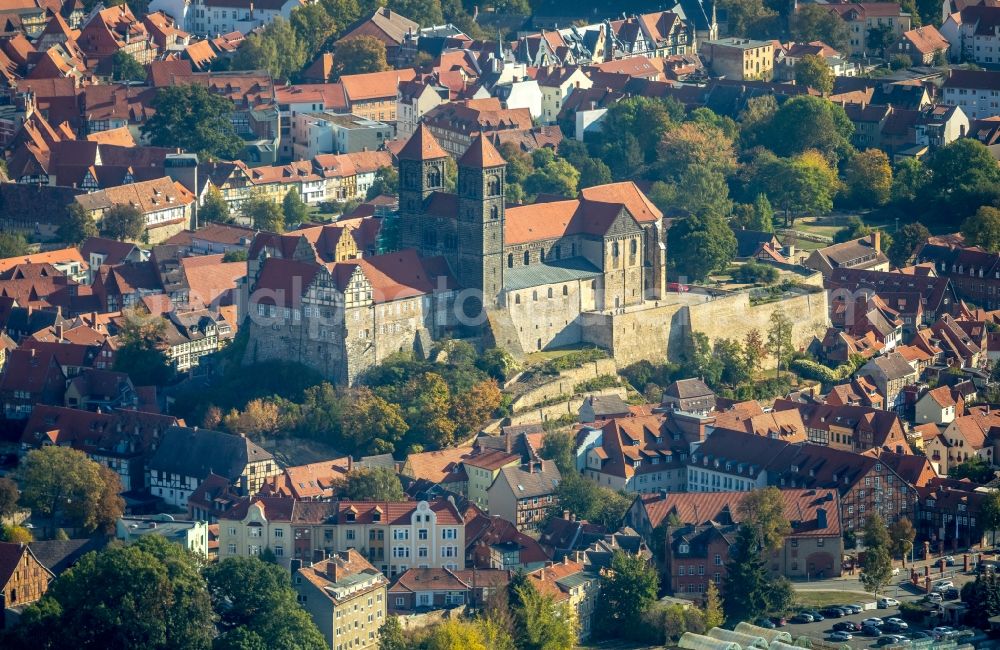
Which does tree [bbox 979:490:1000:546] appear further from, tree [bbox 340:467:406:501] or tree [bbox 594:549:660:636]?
tree [bbox 340:467:406:501]

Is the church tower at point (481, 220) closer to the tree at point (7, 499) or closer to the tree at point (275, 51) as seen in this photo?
the tree at point (7, 499)

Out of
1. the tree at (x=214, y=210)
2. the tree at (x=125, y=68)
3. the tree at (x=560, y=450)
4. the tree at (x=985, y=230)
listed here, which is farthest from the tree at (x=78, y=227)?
the tree at (x=985, y=230)

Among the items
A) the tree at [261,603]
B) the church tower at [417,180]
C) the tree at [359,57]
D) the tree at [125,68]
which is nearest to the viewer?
the tree at [261,603]

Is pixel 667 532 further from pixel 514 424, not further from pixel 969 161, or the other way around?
pixel 969 161

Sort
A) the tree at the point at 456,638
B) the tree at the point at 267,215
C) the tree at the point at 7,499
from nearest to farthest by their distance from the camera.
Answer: the tree at the point at 456,638, the tree at the point at 7,499, the tree at the point at 267,215

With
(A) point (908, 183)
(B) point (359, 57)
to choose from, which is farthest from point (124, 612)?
(B) point (359, 57)

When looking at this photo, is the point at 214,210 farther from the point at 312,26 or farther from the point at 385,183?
the point at 312,26

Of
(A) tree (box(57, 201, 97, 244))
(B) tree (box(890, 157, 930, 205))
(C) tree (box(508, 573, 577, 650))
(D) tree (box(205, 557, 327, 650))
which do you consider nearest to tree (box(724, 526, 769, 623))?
(C) tree (box(508, 573, 577, 650))
